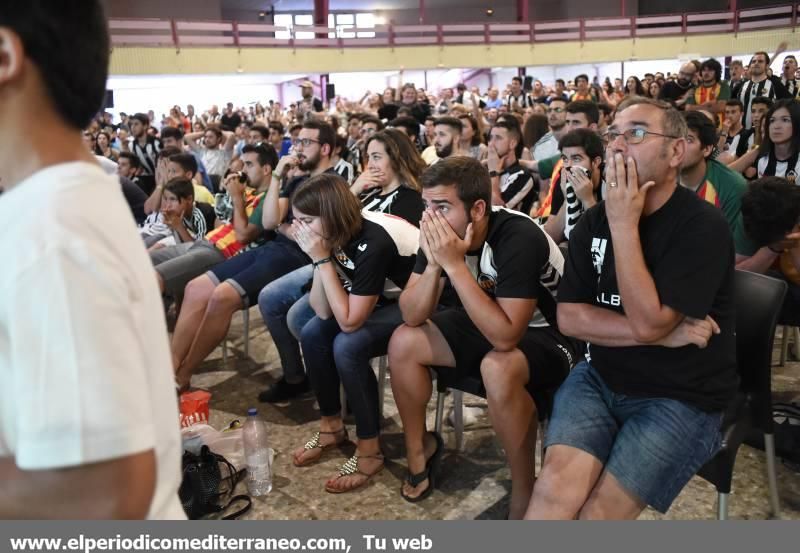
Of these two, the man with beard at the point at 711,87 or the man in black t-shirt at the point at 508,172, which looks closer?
the man in black t-shirt at the point at 508,172

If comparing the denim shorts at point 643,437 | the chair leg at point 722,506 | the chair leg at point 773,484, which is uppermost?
the denim shorts at point 643,437

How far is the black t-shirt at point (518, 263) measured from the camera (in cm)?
210

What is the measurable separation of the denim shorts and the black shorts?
0.35 meters

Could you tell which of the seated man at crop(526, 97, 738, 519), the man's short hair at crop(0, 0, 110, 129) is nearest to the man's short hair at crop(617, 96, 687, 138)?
the seated man at crop(526, 97, 738, 519)

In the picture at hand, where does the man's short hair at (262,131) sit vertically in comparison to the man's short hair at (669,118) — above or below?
above

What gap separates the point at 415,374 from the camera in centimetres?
235

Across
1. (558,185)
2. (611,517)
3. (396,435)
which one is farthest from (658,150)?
(558,185)

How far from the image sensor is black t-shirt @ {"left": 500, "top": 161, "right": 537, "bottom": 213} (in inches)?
161

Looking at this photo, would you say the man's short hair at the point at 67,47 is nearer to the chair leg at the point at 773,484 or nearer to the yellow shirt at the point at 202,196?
the chair leg at the point at 773,484

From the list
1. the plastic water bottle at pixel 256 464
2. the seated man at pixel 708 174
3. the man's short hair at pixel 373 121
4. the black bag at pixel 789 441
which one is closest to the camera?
the black bag at pixel 789 441

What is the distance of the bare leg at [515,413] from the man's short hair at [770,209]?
1110 mm

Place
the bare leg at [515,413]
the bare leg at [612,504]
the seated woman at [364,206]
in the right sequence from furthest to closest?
the seated woman at [364,206] → the bare leg at [515,413] → the bare leg at [612,504]

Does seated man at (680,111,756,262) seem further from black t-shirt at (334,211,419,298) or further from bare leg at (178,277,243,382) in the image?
bare leg at (178,277,243,382)

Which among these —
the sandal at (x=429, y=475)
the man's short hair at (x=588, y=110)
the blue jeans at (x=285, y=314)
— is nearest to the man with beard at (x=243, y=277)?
the blue jeans at (x=285, y=314)
